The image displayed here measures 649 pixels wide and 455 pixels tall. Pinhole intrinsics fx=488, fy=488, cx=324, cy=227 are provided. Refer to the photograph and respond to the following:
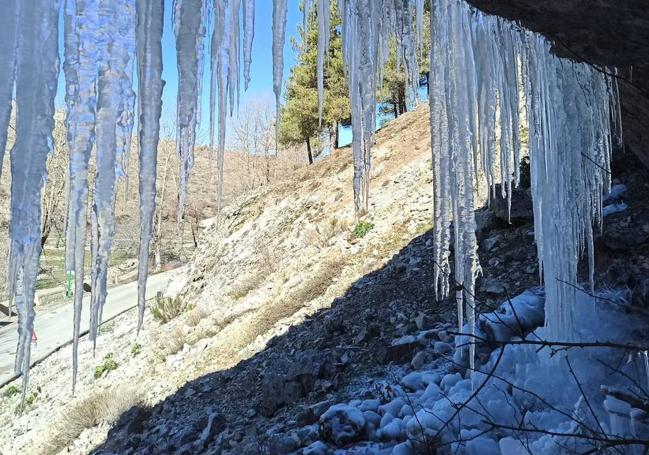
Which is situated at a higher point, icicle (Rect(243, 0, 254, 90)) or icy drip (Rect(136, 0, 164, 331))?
icicle (Rect(243, 0, 254, 90))

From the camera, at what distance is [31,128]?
1.33m

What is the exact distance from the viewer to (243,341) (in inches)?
305

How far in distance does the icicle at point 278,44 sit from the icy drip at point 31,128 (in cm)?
78

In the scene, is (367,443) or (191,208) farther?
(191,208)

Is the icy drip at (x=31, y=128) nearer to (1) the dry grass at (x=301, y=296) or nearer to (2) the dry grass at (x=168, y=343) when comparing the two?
(1) the dry grass at (x=301, y=296)

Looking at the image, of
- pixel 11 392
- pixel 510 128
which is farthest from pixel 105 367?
pixel 510 128

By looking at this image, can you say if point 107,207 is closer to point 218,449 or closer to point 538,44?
point 538,44

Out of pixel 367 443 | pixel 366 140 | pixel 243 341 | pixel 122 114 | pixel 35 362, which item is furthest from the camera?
pixel 35 362

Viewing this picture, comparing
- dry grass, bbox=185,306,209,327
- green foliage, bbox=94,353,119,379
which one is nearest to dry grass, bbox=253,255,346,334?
dry grass, bbox=185,306,209,327

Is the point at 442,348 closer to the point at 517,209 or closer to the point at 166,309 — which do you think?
the point at 517,209

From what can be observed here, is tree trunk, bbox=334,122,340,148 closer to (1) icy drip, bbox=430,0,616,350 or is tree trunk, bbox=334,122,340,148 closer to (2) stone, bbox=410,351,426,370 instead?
(2) stone, bbox=410,351,426,370

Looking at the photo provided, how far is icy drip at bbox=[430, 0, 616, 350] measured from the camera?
2.44m

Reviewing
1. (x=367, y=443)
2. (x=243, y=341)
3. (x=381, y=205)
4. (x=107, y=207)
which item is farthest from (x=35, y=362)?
(x=107, y=207)

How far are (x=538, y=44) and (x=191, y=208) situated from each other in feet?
105
